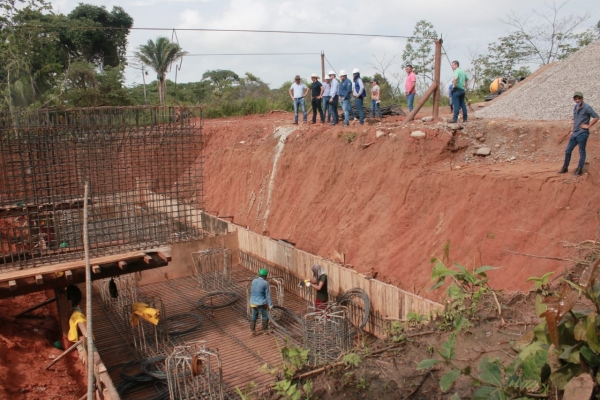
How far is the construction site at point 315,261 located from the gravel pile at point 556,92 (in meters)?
0.13

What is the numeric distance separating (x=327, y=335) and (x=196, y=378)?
2.19 metres

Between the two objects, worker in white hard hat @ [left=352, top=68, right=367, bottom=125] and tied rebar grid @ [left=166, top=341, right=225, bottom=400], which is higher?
worker in white hard hat @ [left=352, top=68, right=367, bottom=125]

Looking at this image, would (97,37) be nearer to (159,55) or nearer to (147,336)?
(159,55)

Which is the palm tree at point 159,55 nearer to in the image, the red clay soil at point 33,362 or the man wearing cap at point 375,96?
the man wearing cap at point 375,96

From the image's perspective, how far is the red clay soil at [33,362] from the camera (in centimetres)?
736

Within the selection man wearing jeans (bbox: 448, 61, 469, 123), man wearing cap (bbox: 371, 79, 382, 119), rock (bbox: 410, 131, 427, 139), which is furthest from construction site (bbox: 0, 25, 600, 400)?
man wearing cap (bbox: 371, 79, 382, 119)

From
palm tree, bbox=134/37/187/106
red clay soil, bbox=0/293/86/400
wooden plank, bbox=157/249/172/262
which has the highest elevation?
palm tree, bbox=134/37/187/106

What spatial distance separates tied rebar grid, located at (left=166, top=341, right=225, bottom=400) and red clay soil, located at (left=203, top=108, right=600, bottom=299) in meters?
3.41

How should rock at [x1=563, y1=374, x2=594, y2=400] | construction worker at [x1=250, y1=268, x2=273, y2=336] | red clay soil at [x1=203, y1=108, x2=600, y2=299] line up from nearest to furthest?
1. rock at [x1=563, y1=374, x2=594, y2=400]
2. red clay soil at [x1=203, y1=108, x2=600, y2=299]
3. construction worker at [x1=250, y1=268, x2=273, y2=336]

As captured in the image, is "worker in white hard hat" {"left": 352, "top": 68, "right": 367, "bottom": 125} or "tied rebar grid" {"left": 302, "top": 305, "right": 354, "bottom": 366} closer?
"tied rebar grid" {"left": 302, "top": 305, "right": 354, "bottom": 366}

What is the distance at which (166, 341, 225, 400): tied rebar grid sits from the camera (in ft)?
21.1

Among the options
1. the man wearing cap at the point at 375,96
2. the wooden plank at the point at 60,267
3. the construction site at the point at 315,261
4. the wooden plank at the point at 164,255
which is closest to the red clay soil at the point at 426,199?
the construction site at the point at 315,261

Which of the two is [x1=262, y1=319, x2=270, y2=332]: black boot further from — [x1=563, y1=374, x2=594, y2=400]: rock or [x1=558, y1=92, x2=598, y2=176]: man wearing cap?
[x1=563, y1=374, x2=594, y2=400]: rock

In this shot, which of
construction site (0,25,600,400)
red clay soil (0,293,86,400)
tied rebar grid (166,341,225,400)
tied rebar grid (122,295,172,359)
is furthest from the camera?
tied rebar grid (122,295,172,359)
